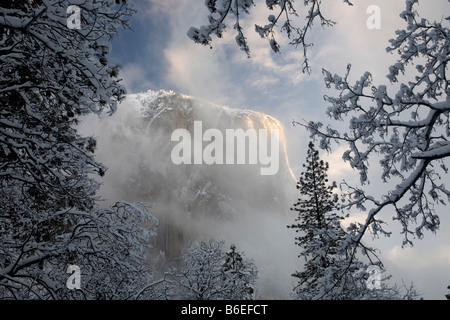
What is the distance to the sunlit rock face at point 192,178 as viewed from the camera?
14488 cm

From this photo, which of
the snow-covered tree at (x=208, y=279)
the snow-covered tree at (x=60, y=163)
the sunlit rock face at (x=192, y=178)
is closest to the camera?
the snow-covered tree at (x=60, y=163)

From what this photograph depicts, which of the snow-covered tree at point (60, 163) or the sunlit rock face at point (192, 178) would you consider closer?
the snow-covered tree at point (60, 163)

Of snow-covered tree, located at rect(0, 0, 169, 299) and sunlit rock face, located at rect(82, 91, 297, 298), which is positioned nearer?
snow-covered tree, located at rect(0, 0, 169, 299)

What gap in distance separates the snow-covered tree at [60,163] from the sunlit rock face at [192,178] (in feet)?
437

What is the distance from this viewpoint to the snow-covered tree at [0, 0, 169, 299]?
11.3 ft

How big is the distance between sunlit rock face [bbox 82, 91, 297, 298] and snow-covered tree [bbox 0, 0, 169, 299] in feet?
437

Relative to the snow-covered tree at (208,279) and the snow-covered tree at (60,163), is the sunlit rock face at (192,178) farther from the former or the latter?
the snow-covered tree at (60,163)

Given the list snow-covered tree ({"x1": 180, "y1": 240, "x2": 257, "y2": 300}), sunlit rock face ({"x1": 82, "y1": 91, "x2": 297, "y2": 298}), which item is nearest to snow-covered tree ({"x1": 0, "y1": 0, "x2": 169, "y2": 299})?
snow-covered tree ({"x1": 180, "y1": 240, "x2": 257, "y2": 300})

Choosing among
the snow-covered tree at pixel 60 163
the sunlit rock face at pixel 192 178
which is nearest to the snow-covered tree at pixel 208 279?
the snow-covered tree at pixel 60 163

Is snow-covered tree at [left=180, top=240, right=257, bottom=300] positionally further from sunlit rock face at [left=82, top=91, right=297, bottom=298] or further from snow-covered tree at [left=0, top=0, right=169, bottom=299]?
sunlit rock face at [left=82, top=91, right=297, bottom=298]

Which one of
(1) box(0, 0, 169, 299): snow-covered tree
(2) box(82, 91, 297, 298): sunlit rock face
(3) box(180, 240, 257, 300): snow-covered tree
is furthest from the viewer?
(2) box(82, 91, 297, 298): sunlit rock face

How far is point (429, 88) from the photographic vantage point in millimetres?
4914
